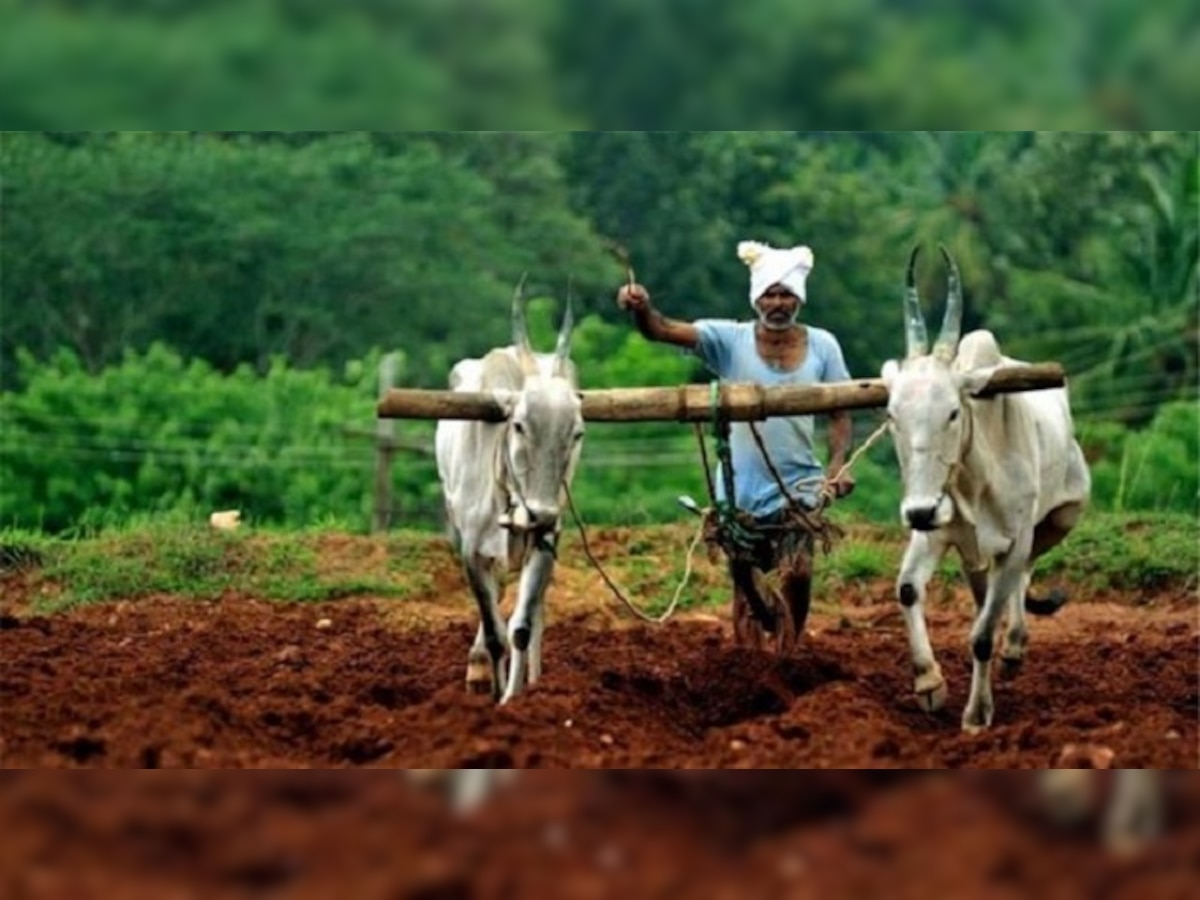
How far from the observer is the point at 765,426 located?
22.8 ft

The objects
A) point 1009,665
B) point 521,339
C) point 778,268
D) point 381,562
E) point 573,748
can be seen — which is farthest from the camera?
point 381,562

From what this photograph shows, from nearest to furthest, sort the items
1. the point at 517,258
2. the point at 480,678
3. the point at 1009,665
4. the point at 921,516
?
the point at 921,516, the point at 480,678, the point at 1009,665, the point at 517,258

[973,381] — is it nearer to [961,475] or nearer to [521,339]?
[961,475]

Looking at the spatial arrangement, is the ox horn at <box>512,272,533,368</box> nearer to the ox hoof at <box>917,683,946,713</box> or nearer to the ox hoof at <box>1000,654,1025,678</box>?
the ox hoof at <box>917,683,946,713</box>

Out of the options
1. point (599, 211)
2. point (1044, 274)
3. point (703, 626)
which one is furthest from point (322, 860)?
point (1044, 274)

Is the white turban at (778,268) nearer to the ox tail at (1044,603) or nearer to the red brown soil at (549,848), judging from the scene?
the ox tail at (1044,603)

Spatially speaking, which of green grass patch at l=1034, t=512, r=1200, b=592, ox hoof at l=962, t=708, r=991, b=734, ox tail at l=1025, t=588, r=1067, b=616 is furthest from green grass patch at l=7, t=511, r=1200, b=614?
ox hoof at l=962, t=708, r=991, b=734

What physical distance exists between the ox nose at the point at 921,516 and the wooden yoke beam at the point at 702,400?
1.30 feet

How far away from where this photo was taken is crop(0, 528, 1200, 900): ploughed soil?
10.2 ft

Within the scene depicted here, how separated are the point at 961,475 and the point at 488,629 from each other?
1.41 metres

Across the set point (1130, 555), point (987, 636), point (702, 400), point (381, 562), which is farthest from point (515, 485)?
point (1130, 555)

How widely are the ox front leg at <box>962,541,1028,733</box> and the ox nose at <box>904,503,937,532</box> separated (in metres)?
0.46

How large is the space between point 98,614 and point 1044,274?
13.7 metres

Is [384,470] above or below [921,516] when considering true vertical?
above
